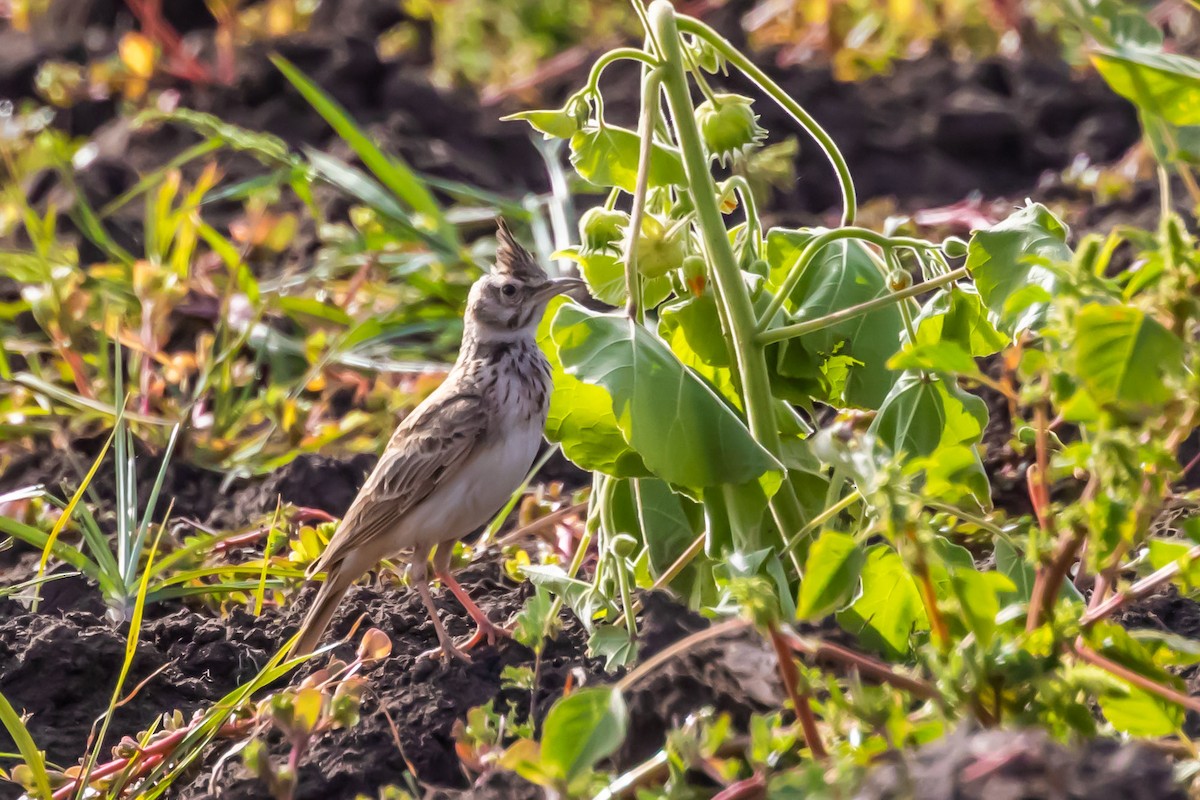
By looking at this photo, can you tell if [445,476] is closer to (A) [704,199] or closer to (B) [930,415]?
(A) [704,199]

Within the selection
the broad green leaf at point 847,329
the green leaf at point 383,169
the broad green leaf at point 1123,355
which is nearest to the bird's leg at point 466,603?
the broad green leaf at point 847,329

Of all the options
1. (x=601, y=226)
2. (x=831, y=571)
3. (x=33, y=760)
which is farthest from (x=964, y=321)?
(x=33, y=760)

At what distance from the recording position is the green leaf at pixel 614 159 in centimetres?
314

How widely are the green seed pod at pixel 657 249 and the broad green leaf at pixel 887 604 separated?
2.27 ft

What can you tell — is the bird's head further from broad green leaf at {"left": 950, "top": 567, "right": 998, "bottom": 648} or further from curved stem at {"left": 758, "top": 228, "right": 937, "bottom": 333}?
broad green leaf at {"left": 950, "top": 567, "right": 998, "bottom": 648}

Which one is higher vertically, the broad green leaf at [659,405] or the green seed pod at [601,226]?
the green seed pod at [601,226]

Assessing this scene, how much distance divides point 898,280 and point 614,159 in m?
0.64

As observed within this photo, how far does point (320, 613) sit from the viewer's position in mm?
3689

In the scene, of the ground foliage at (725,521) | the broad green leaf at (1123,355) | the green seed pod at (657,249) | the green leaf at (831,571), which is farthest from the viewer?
the green seed pod at (657,249)

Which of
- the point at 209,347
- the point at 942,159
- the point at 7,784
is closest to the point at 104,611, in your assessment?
the point at 7,784

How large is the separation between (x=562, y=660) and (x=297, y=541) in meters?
1.07

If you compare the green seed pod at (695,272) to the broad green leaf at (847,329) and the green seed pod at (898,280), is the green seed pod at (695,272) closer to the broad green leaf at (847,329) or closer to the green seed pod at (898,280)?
the broad green leaf at (847,329)

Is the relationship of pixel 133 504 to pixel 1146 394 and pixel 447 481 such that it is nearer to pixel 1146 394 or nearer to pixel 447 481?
pixel 447 481

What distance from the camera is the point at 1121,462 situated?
2.10m
